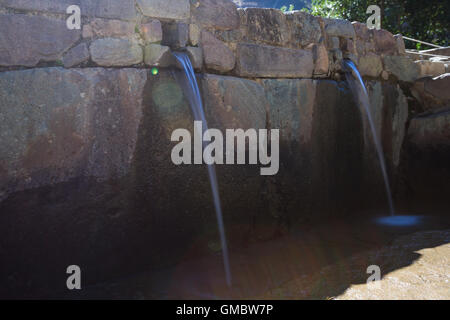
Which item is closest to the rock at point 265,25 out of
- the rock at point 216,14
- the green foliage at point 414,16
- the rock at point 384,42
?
the rock at point 216,14

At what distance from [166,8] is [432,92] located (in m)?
2.69

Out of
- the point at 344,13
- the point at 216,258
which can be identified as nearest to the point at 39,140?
the point at 216,258

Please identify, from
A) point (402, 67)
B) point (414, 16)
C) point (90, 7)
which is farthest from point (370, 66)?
point (414, 16)

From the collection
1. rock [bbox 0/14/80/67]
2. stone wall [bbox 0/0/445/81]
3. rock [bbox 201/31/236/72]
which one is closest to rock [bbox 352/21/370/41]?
stone wall [bbox 0/0/445/81]

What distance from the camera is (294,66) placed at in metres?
2.95

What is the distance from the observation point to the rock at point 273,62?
8.82ft

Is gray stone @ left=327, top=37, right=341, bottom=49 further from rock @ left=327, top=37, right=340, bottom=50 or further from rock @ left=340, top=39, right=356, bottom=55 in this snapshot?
rock @ left=340, top=39, right=356, bottom=55

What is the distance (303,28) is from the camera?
3047 millimetres

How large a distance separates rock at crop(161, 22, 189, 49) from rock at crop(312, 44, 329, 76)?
44.3 inches

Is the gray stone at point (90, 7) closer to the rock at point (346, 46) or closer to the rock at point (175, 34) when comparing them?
the rock at point (175, 34)

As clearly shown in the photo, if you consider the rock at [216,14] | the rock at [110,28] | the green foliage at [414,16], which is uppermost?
the green foliage at [414,16]

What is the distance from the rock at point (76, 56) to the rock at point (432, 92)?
3077 mm

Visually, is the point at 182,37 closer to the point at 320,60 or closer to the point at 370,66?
the point at 320,60
